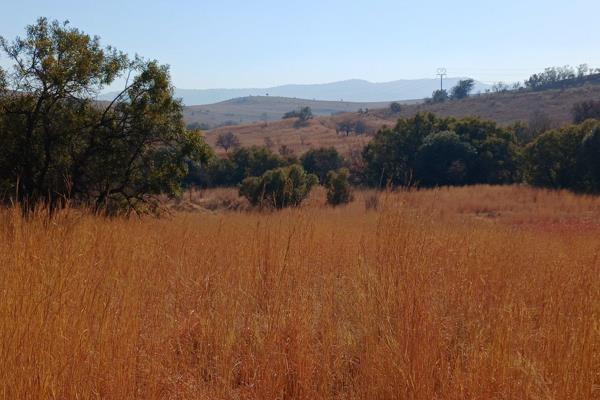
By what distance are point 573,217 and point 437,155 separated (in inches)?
527

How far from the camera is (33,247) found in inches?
176

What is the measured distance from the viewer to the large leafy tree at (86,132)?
35.7ft

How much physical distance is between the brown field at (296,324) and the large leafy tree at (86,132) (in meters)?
6.35

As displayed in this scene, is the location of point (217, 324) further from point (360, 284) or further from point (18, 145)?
point (18, 145)

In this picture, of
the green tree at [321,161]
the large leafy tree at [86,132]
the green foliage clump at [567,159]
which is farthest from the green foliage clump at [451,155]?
the large leafy tree at [86,132]

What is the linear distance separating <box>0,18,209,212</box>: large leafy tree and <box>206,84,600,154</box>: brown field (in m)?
48.5

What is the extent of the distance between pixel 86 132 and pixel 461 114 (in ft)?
222

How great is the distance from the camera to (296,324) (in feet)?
11.8

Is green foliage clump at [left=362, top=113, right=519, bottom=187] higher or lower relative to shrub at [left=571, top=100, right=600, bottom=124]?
lower

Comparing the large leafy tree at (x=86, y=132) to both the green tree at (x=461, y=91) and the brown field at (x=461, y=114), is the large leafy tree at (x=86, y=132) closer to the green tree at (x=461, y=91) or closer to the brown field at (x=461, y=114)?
the brown field at (x=461, y=114)

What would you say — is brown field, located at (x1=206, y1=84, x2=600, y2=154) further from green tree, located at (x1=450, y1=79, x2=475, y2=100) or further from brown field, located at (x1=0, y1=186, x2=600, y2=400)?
brown field, located at (x1=0, y1=186, x2=600, y2=400)

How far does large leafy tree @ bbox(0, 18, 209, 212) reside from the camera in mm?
10891

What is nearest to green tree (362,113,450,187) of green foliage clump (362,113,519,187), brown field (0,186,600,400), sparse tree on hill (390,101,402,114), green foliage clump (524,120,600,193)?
green foliage clump (362,113,519,187)

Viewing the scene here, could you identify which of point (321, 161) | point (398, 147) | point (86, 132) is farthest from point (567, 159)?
point (86, 132)
